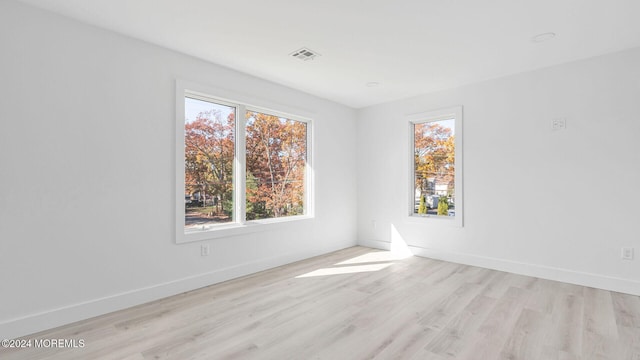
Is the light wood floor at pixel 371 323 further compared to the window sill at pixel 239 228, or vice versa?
the window sill at pixel 239 228

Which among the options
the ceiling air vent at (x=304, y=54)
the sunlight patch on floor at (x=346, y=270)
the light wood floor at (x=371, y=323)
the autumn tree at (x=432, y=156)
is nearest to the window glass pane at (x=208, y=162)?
the light wood floor at (x=371, y=323)

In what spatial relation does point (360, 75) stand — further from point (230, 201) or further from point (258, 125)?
point (230, 201)

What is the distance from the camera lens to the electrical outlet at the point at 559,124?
3627mm

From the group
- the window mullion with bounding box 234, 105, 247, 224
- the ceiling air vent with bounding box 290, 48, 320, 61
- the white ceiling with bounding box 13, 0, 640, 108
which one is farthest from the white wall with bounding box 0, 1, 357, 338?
the ceiling air vent with bounding box 290, 48, 320, 61

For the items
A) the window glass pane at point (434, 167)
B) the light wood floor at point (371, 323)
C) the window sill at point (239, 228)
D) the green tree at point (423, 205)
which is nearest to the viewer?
the light wood floor at point (371, 323)

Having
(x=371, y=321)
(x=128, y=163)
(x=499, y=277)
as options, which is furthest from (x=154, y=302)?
(x=499, y=277)

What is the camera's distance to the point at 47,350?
7.16 ft

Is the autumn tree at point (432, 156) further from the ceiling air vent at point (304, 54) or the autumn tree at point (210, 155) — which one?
the autumn tree at point (210, 155)

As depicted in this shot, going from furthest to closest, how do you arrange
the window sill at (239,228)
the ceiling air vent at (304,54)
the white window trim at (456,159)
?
the white window trim at (456,159) < the window sill at (239,228) < the ceiling air vent at (304,54)

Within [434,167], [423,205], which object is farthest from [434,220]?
[434,167]

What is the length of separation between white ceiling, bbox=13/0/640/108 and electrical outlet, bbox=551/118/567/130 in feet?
2.15

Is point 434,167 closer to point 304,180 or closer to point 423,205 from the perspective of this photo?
point 423,205

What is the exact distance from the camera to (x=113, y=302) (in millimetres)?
2803

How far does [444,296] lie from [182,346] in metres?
2.43
